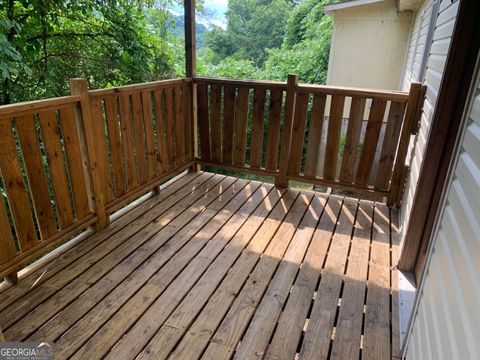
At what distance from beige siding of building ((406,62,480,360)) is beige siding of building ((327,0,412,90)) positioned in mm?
Result: 6632

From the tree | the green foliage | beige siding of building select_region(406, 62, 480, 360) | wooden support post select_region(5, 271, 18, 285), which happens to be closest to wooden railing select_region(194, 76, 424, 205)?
beige siding of building select_region(406, 62, 480, 360)

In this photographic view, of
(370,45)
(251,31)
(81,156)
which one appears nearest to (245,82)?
(81,156)

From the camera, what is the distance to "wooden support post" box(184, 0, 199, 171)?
3.16 metres

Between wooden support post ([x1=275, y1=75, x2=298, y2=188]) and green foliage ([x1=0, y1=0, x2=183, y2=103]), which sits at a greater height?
green foliage ([x1=0, y1=0, x2=183, y2=103])

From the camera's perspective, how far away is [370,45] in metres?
6.85

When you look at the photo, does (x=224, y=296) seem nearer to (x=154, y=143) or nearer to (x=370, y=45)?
(x=154, y=143)

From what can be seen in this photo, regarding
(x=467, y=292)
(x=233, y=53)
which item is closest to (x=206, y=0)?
(x=467, y=292)

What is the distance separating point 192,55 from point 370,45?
4.94 meters

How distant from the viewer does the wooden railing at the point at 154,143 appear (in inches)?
77.3

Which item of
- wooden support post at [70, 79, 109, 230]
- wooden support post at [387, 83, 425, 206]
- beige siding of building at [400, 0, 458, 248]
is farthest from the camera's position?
wooden support post at [387, 83, 425, 206]

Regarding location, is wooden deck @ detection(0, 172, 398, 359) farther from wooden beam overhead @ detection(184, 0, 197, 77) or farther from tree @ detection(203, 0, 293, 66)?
tree @ detection(203, 0, 293, 66)

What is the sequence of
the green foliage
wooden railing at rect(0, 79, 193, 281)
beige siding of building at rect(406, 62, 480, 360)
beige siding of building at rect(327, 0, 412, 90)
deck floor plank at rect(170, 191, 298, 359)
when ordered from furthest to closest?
beige siding of building at rect(327, 0, 412, 90)
the green foliage
wooden railing at rect(0, 79, 193, 281)
deck floor plank at rect(170, 191, 298, 359)
beige siding of building at rect(406, 62, 480, 360)

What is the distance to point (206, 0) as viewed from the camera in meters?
5.77

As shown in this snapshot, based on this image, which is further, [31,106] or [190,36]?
[190,36]
